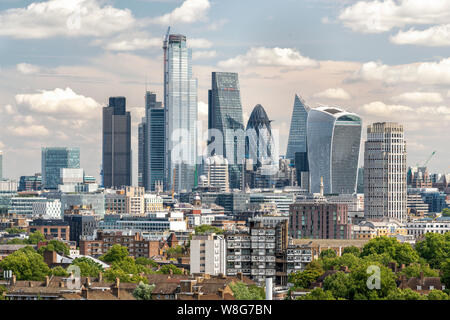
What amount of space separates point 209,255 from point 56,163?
105586 mm

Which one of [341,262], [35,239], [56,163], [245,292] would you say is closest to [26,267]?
[341,262]

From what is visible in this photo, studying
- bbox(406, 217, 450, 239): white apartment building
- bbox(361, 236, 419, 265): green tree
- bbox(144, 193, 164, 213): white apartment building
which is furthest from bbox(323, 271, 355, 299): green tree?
bbox(144, 193, 164, 213): white apartment building

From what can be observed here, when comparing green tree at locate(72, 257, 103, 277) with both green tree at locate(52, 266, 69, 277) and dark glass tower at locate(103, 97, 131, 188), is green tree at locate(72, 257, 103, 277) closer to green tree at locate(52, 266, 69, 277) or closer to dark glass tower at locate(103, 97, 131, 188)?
green tree at locate(52, 266, 69, 277)

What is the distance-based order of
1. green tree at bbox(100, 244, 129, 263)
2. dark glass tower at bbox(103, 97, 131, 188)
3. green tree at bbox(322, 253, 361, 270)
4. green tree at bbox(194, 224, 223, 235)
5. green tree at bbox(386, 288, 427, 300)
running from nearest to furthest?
green tree at bbox(386, 288, 427, 300)
green tree at bbox(322, 253, 361, 270)
green tree at bbox(100, 244, 129, 263)
green tree at bbox(194, 224, 223, 235)
dark glass tower at bbox(103, 97, 131, 188)

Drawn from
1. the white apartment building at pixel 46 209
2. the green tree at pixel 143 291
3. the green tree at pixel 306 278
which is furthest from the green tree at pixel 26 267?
the white apartment building at pixel 46 209

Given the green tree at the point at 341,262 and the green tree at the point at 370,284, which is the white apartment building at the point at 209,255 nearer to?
the green tree at the point at 341,262

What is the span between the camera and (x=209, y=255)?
2274 inches

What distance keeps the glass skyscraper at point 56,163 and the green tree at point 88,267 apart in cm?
8401

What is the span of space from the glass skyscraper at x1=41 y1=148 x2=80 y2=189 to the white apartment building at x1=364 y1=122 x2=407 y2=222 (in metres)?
36.1

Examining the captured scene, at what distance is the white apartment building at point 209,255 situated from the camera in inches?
2184

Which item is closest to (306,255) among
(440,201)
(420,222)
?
(420,222)

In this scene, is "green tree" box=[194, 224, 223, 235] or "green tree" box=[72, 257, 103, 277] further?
"green tree" box=[194, 224, 223, 235]

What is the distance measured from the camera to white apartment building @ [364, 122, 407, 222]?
423 ft
